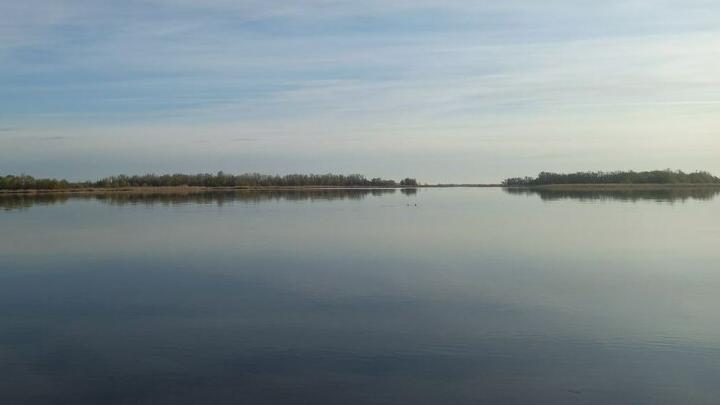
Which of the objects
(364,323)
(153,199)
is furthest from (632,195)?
(364,323)

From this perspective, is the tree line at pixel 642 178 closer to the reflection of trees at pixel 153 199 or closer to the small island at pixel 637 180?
the small island at pixel 637 180

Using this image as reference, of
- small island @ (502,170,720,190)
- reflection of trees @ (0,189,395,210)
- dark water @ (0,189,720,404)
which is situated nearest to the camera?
dark water @ (0,189,720,404)

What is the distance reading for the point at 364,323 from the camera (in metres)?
6.46

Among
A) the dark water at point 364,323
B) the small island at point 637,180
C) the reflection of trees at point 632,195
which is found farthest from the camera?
the small island at point 637,180

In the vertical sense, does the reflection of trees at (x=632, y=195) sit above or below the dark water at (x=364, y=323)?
above

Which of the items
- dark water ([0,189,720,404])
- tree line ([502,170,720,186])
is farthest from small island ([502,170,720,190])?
dark water ([0,189,720,404])

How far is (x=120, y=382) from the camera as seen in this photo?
16.0 feet

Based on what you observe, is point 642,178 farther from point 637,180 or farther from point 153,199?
point 153,199

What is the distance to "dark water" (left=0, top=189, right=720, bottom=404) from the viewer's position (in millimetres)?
4734

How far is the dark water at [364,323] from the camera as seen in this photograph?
4.73 metres

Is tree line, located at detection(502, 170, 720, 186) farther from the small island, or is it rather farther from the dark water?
the dark water

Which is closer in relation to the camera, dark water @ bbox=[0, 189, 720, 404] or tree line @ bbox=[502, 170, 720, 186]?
dark water @ bbox=[0, 189, 720, 404]

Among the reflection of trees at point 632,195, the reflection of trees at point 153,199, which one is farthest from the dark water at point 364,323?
the reflection of trees at point 632,195

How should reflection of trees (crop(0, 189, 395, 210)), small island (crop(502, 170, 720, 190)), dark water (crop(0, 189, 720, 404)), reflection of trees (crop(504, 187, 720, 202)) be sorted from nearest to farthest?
dark water (crop(0, 189, 720, 404))
reflection of trees (crop(0, 189, 395, 210))
reflection of trees (crop(504, 187, 720, 202))
small island (crop(502, 170, 720, 190))
